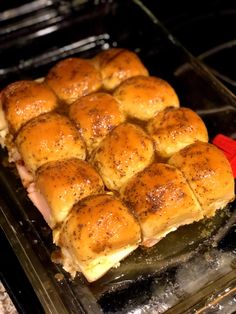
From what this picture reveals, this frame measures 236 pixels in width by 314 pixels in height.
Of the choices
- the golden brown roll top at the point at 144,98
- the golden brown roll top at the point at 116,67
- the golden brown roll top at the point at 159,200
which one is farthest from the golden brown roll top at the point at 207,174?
the golden brown roll top at the point at 116,67

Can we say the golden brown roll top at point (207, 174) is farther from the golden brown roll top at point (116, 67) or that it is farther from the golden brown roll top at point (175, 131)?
the golden brown roll top at point (116, 67)

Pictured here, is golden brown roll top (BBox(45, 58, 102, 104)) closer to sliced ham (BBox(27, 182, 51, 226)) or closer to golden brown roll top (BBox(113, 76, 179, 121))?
golden brown roll top (BBox(113, 76, 179, 121))

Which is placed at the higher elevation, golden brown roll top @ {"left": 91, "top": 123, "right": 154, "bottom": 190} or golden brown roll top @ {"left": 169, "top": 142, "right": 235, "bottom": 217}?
golden brown roll top @ {"left": 91, "top": 123, "right": 154, "bottom": 190}

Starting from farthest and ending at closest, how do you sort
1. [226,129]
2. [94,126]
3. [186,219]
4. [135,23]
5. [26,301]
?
1. [135,23]
2. [226,129]
3. [94,126]
4. [186,219]
5. [26,301]

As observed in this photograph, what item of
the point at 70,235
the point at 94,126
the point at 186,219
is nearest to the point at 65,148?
the point at 94,126

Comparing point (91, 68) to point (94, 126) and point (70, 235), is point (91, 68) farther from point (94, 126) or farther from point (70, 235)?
point (70, 235)

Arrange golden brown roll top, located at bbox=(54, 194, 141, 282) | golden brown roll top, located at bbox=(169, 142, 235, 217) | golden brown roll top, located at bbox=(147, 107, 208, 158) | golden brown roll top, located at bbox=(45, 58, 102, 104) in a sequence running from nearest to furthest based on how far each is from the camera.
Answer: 1. golden brown roll top, located at bbox=(54, 194, 141, 282)
2. golden brown roll top, located at bbox=(169, 142, 235, 217)
3. golden brown roll top, located at bbox=(147, 107, 208, 158)
4. golden brown roll top, located at bbox=(45, 58, 102, 104)

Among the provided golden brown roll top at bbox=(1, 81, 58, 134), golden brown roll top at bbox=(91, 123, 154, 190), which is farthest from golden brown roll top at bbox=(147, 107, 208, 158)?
golden brown roll top at bbox=(1, 81, 58, 134)
